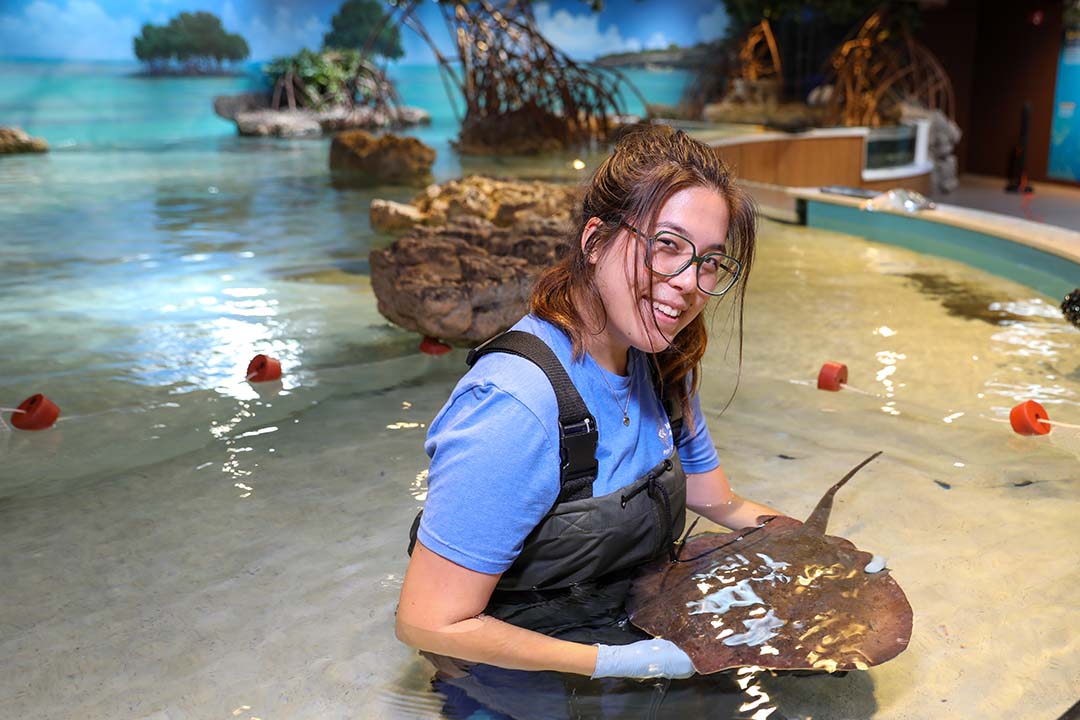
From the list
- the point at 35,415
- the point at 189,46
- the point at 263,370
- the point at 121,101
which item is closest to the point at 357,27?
the point at 189,46

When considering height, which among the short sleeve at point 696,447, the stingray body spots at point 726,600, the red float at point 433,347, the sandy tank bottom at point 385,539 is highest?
the short sleeve at point 696,447

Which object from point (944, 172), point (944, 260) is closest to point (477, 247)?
point (944, 260)

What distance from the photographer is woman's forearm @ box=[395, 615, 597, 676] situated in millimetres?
1339

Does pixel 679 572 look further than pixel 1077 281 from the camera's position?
Answer: No

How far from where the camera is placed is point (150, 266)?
6668 millimetres

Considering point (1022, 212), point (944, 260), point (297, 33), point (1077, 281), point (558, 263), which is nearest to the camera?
point (558, 263)

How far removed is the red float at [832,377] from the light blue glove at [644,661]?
233cm

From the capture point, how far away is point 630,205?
142 centimetres

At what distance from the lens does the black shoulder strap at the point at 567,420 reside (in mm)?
1364

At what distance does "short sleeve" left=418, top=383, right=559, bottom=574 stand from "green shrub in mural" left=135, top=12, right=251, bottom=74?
65.4 feet

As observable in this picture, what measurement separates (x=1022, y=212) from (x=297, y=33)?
1506 centimetres

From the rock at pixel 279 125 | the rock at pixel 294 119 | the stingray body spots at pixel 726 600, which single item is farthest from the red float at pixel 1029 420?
the rock at pixel 279 125

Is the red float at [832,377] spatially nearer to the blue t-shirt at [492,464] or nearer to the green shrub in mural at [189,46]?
the blue t-shirt at [492,464]

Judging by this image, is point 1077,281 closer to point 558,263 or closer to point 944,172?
point 558,263
